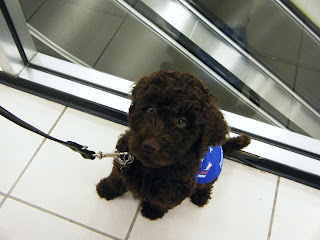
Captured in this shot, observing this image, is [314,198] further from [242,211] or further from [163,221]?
[163,221]

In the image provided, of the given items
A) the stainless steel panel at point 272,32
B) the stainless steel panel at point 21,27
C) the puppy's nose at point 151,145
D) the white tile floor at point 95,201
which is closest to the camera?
the puppy's nose at point 151,145

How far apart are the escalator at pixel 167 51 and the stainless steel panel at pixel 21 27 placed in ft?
0.17

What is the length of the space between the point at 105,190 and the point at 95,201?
77 mm

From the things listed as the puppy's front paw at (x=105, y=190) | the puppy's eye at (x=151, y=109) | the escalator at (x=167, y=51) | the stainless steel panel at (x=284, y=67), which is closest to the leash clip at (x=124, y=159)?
the puppy's eye at (x=151, y=109)

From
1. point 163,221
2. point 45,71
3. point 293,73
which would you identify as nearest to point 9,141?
point 45,71

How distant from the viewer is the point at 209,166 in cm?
100

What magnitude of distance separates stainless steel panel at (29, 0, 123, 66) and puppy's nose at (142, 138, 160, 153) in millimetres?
1060

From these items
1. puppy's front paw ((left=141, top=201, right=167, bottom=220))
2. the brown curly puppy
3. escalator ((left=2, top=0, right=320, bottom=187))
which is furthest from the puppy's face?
escalator ((left=2, top=0, right=320, bottom=187))

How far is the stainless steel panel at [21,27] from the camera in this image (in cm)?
131

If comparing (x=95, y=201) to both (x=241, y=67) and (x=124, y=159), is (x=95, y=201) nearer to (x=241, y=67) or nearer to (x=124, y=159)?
(x=124, y=159)

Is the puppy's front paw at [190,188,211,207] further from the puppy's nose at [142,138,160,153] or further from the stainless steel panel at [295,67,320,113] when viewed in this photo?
the stainless steel panel at [295,67,320,113]

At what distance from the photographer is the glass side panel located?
1665mm

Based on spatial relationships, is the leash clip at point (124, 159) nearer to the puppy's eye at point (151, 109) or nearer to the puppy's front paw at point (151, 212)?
the puppy's eye at point (151, 109)

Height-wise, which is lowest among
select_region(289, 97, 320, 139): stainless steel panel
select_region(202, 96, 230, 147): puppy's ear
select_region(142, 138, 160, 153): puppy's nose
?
select_region(289, 97, 320, 139): stainless steel panel
